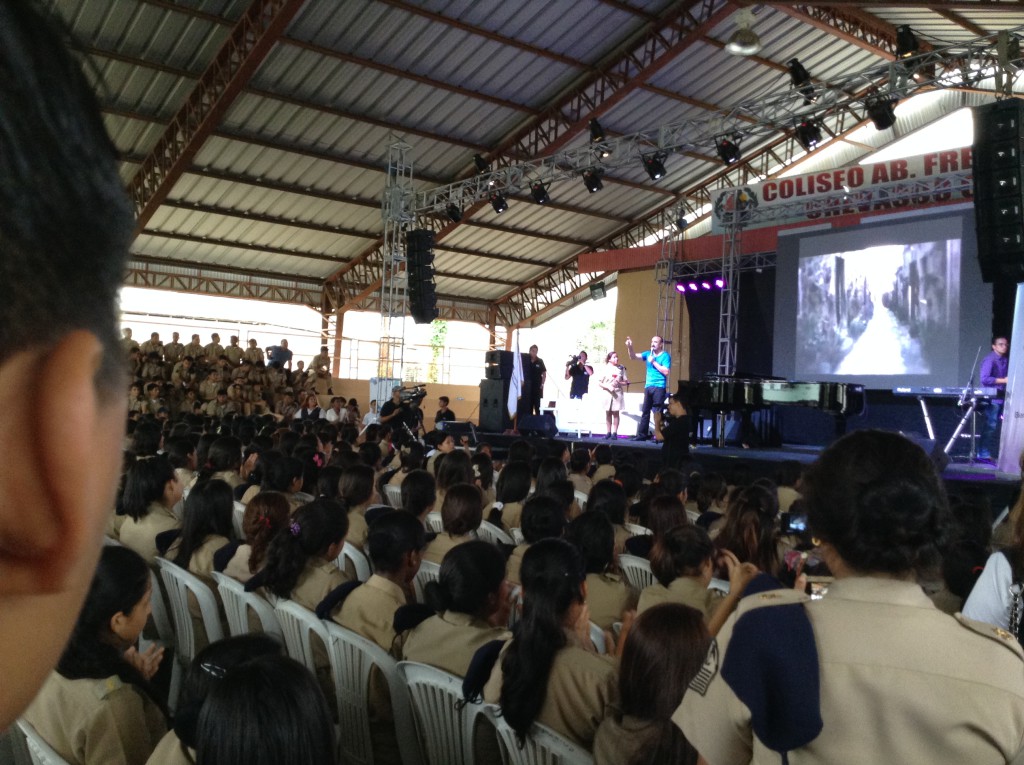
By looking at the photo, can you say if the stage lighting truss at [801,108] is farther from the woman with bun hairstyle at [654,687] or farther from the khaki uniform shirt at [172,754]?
the khaki uniform shirt at [172,754]

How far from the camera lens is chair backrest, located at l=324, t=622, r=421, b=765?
2.10 metres

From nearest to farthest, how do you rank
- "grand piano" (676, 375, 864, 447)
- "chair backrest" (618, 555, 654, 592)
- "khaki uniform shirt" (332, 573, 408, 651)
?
"khaki uniform shirt" (332, 573, 408, 651) → "chair backrest" (618, 555, 654, 592) → "grand piano" (676, 375, 864, 447)

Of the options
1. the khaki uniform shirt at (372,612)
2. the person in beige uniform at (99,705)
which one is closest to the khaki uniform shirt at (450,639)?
the khaki uniform shirt at (372,612)

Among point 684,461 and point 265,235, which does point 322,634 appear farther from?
point 265,235

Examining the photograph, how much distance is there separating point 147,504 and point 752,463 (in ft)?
20.0

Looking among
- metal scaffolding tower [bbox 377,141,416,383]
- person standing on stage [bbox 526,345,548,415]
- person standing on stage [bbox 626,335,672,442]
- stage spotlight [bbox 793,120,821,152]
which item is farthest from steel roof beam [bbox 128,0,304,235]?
person standing on stage [bbox 626,335,672,442]

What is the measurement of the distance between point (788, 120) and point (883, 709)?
9.49 meters

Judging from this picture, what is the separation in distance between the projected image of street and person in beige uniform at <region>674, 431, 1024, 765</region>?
9918mm

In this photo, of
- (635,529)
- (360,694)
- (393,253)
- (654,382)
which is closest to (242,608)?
(360,694)

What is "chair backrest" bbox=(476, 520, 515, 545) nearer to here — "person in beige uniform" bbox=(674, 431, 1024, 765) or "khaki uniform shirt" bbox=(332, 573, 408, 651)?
"khaki uniform shirt" bbox=(332, 573, 408, 651)

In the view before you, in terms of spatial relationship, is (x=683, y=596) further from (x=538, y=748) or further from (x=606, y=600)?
(x=538, y=748)

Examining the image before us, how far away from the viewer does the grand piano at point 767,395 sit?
28.3 feet

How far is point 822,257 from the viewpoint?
11.0 metres

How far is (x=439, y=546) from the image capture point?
3.40 metres
